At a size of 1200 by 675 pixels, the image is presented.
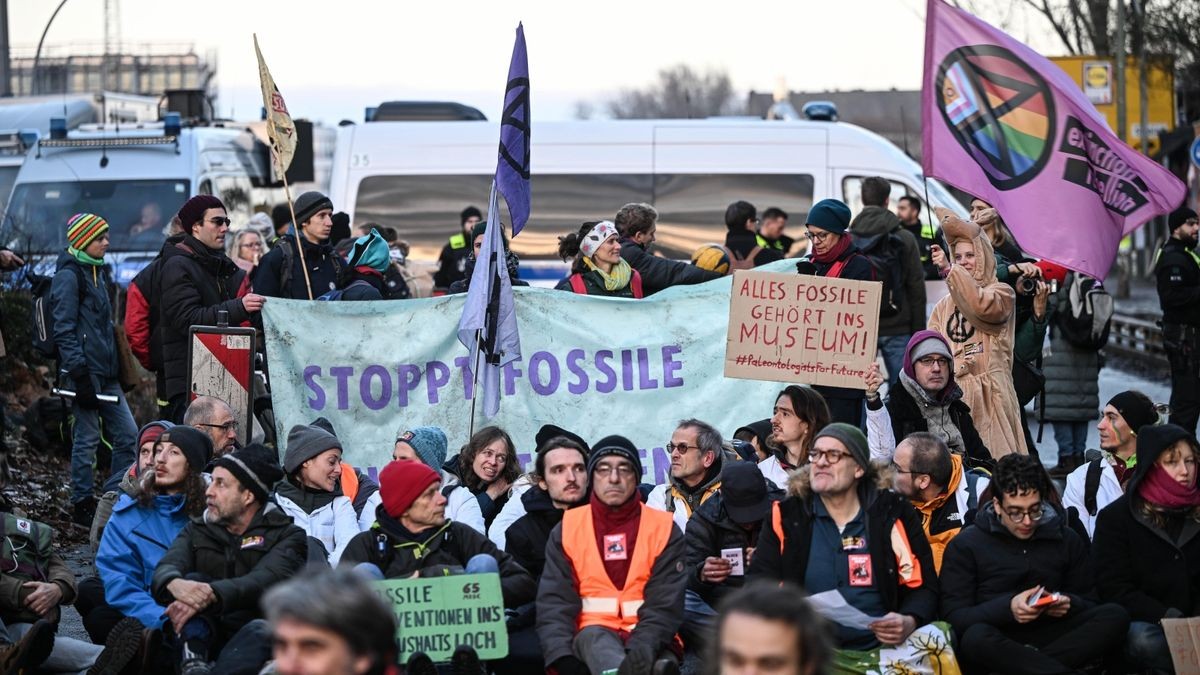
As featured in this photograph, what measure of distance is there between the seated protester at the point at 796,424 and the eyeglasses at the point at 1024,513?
4.34ft

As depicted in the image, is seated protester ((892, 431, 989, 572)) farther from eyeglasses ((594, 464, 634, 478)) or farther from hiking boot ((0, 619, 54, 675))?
hiking boot ((0, 619, 54, 675))

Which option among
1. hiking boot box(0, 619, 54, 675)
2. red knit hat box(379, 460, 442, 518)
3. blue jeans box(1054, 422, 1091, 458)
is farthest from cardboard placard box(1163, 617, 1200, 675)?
blue jeans box(1054, 422, 1091, 458)

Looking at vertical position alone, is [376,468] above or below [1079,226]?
below

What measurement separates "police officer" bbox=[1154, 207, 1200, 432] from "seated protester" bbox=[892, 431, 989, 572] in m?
5.76

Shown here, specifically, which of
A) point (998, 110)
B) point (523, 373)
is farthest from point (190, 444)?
point (998, 110)

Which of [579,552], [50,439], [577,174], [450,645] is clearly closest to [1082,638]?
[579,552]

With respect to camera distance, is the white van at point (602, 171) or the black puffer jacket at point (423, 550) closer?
the black puffer jacket at point (423, 550)

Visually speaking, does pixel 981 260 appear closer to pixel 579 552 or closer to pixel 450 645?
pixel 579 552

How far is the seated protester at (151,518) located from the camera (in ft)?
25.0

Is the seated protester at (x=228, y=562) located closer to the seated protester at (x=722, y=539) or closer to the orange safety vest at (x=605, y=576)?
the orange safety vest at (x=605, y=576)

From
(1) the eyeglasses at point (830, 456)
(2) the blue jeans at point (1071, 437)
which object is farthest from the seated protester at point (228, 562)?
(2) the blue jeans at point (1071, 437)

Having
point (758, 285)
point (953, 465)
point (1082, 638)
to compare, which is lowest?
point (1082, 638)

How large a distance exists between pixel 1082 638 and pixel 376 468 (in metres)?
4.52

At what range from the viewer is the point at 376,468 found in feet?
34.5
